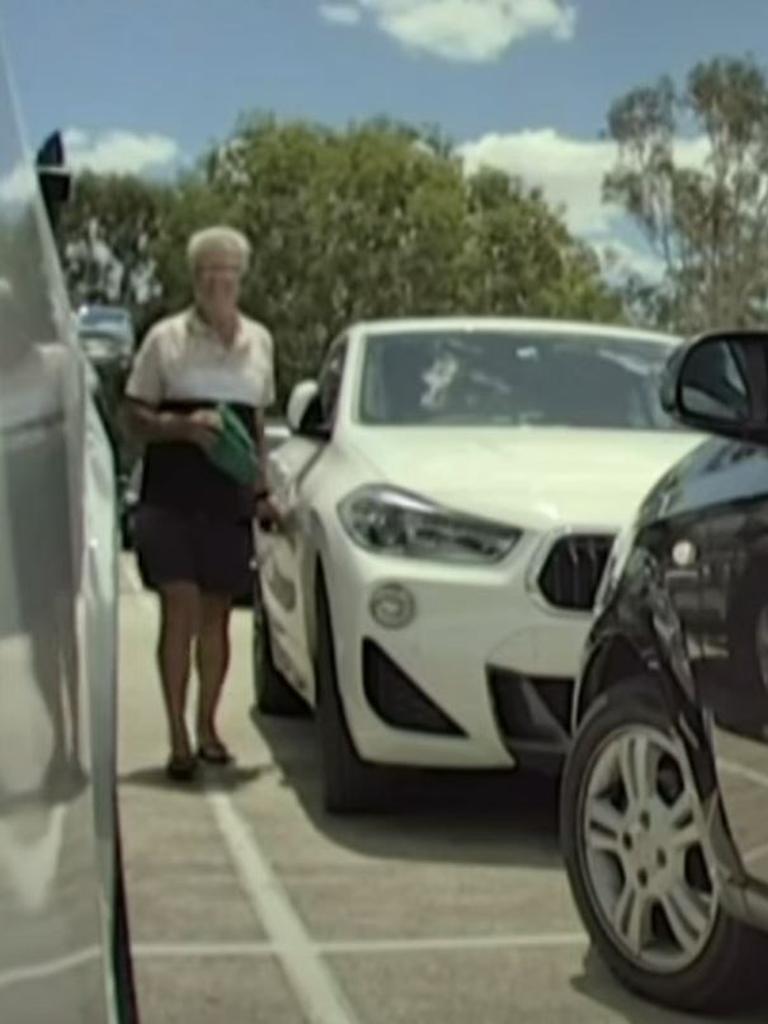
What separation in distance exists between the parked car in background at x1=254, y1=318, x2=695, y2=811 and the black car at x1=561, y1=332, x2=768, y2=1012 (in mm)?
946

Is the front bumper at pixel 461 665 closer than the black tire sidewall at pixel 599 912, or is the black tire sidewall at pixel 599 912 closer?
the black tire sidewall at pixel 599 912

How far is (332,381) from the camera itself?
7195mm

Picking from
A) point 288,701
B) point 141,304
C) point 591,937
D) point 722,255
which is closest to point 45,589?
point 591,937

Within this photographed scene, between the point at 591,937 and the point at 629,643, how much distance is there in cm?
64

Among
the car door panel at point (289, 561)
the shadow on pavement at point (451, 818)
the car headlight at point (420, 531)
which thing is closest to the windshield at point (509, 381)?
the car door panel at point (289, 561)

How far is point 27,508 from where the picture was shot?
192 cm

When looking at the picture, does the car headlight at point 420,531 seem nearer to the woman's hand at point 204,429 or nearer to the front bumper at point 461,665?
the front bumper at point 461,665

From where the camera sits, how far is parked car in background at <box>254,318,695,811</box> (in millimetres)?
5609

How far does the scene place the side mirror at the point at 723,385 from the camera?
3.72m

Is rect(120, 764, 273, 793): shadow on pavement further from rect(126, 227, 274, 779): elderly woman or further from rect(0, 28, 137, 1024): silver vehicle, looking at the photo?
rect(0, 28, 137, 1024): silver vehicle

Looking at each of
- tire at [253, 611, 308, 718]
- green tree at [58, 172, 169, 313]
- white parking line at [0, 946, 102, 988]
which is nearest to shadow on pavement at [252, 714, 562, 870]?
tire at [253, 611, 308, 718]

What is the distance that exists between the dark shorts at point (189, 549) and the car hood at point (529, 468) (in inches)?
22.3

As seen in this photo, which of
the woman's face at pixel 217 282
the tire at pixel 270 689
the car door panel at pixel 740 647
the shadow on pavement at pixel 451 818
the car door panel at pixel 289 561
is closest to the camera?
the car door panel at pixel 740 647

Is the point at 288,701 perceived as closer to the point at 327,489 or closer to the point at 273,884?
the point at 327,489
